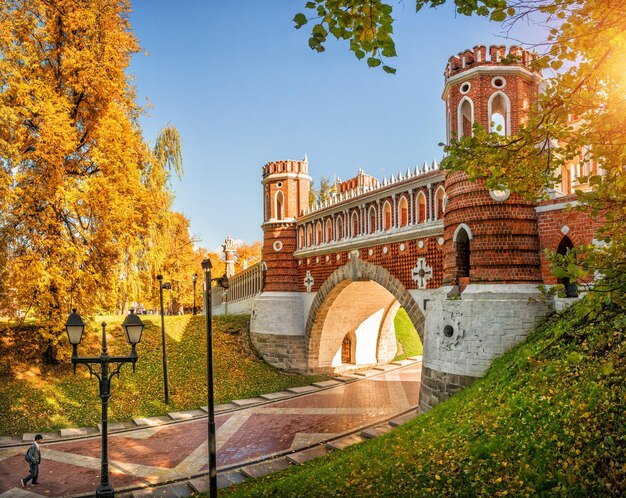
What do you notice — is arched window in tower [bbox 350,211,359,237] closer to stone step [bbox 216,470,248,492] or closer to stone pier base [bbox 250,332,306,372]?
stone pier base [bbox 250,332,306,372]

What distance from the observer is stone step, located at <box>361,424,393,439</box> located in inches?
471

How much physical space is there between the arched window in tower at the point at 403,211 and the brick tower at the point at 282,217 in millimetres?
7196

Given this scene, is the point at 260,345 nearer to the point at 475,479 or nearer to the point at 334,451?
the point at 334,451

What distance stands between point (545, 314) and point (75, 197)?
42.8 ft

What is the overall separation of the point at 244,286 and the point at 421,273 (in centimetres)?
1666

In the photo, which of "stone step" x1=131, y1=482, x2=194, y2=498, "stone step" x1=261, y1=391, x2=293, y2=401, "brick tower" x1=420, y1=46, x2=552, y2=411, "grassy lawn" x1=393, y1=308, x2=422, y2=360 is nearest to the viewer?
"stone step" x1=131, y1=482, x2=194, y2=498

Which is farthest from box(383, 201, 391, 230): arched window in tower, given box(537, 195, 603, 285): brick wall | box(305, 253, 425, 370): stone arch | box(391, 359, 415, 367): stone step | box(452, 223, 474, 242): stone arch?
box(391, 359, 415, 367): stone step

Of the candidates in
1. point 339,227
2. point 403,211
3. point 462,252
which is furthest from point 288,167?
point 462,252

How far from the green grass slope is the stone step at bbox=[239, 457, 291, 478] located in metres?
0.75

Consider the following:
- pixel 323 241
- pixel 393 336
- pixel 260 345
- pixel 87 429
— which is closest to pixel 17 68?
pixel 87 429

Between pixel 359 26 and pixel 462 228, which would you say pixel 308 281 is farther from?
pixel 359 26

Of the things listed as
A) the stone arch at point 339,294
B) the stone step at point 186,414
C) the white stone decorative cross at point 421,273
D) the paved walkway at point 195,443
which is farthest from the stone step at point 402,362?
the stone step at point 186,414

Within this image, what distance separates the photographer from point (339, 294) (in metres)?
20.4

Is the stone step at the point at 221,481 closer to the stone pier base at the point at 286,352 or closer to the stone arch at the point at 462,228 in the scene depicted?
the stone arch at the point at 462,228
